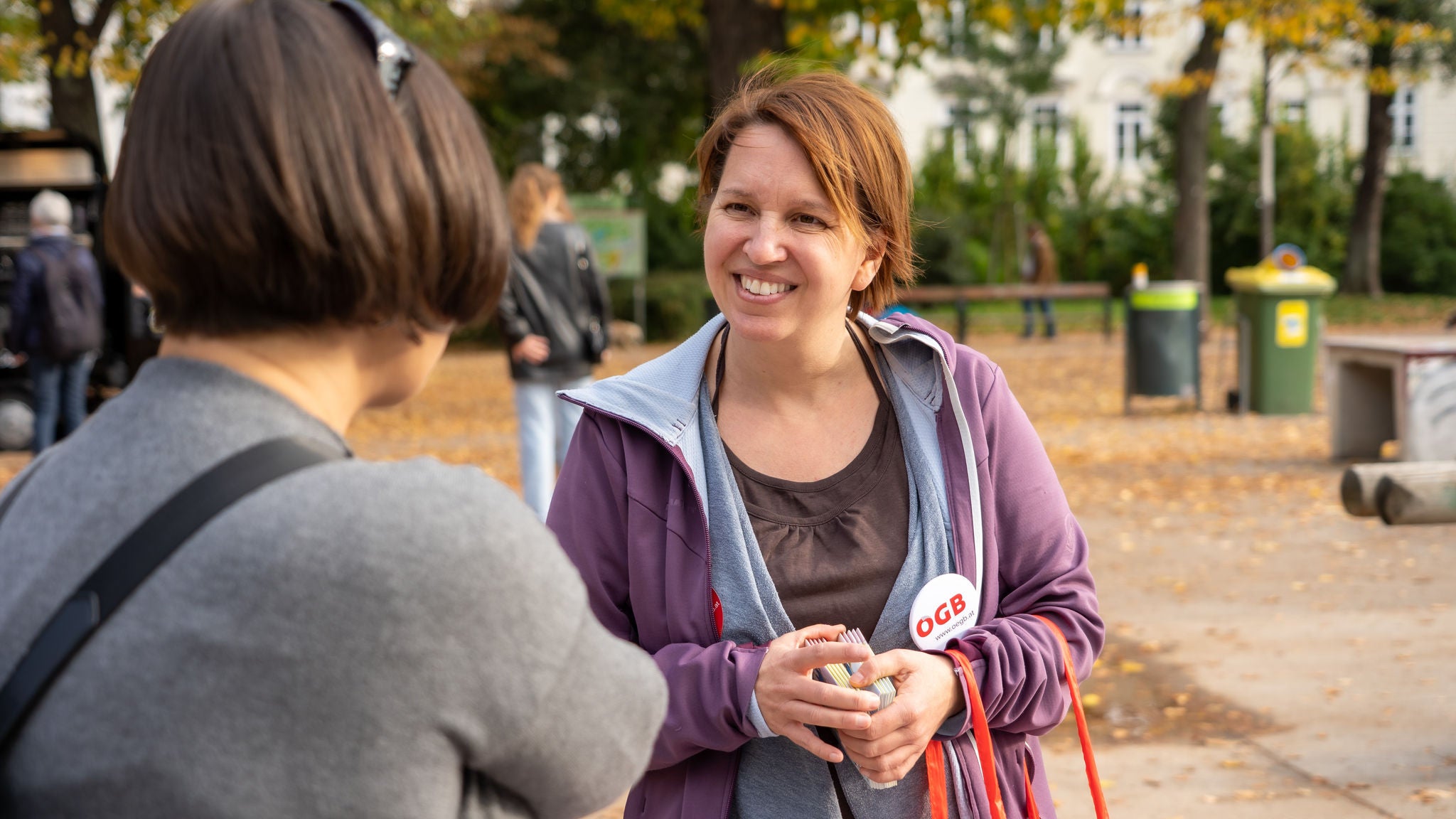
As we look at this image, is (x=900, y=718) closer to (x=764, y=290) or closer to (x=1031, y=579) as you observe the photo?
(x=1031, y=579)

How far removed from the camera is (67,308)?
10.3m

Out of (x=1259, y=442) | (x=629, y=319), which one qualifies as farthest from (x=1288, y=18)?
(x=629, y=319)

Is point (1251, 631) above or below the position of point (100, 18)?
below

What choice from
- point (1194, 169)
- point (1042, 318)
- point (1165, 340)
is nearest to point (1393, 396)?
point (1165, 340)

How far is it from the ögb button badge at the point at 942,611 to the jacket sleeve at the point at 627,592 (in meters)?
0.24

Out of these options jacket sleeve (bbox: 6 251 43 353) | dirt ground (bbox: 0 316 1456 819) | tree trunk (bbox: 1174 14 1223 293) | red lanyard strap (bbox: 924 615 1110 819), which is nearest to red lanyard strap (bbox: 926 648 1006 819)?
red lanyard strap (bbox: 924 615 1110 819)

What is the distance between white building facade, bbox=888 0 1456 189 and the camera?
4272 cm

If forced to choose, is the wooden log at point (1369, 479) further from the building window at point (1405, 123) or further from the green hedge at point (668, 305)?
the building window at point (1405, 123)

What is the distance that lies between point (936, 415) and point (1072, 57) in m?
48.7

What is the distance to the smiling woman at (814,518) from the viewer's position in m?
2.00

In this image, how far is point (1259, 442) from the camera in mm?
11055

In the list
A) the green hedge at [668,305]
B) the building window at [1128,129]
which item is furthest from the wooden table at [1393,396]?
the building window at [1128,129]

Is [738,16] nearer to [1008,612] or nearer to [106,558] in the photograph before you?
[1008,612]

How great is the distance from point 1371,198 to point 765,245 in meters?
33.7
